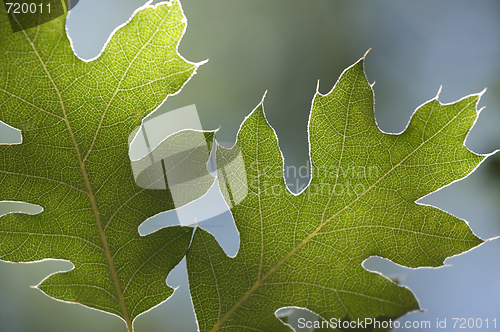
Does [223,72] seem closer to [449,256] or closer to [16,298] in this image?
[16,298]

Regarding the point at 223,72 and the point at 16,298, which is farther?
the point at 223,72

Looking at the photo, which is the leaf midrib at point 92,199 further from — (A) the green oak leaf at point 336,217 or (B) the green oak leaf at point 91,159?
(A) the green oak leaf at point 336,217

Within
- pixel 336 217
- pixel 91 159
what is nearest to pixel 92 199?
pixel 91 159

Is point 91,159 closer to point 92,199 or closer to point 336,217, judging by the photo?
point 92,199

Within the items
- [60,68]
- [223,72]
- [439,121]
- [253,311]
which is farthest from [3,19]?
[223,72]
